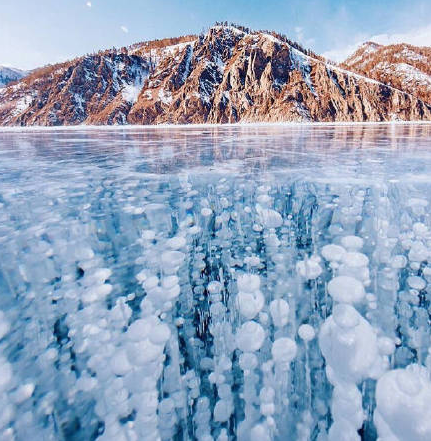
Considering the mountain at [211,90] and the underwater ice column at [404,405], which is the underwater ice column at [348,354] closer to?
the underwater ice column at [404,405]

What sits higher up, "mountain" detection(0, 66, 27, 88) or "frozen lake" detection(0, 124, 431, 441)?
"mountain" detection(0, 66, 27, 88)

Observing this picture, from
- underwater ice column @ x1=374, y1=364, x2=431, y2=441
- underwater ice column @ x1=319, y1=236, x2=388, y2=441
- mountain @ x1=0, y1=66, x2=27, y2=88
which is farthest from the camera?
mountain @ x1=0, y1=66, x2=27, y2=88

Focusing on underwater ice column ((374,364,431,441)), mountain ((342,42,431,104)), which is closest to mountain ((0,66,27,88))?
mountain ((342,42,431,104))

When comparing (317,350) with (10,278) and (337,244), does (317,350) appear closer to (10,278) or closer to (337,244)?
(337,244)

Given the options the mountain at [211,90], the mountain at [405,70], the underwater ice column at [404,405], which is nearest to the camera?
the underwater ice column at [404,405]

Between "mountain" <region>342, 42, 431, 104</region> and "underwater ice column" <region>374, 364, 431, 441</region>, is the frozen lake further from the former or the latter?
"mountain" <region>342, 42, 431, 104</region>

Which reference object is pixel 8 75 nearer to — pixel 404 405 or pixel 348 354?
pixel 348 354

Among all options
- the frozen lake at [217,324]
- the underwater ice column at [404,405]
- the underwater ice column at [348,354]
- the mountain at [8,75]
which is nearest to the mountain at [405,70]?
the frozen lake at [217,324]
